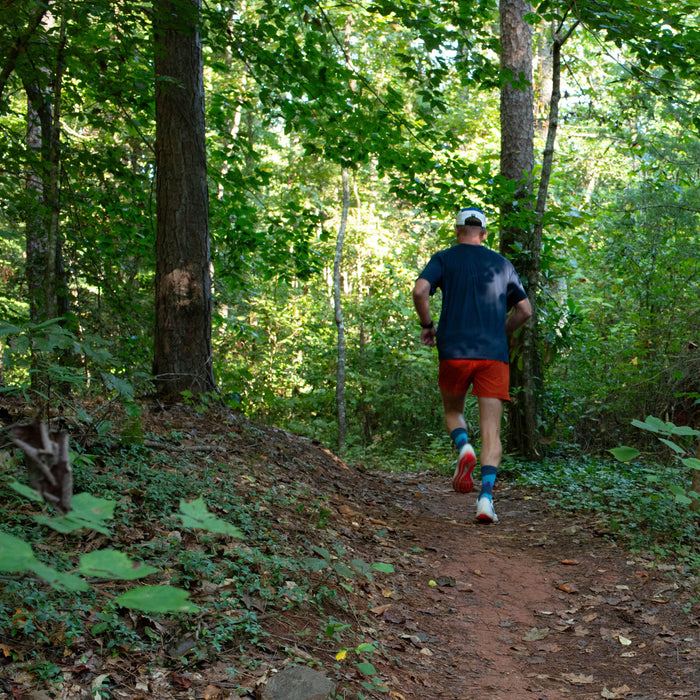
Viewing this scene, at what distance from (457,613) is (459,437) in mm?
1944

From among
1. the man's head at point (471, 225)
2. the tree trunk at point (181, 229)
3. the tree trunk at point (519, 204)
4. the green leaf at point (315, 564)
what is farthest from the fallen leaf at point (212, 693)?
the tree trunk at point (519, 204)

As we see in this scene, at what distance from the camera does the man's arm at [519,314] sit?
19.4ft

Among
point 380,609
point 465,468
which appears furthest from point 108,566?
point 465,468

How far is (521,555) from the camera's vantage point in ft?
16.3

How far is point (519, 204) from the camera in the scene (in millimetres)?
8016

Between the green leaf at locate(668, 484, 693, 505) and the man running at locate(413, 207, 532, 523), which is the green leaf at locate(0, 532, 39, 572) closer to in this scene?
the green leaf at locate(668, 484, 693, 505)

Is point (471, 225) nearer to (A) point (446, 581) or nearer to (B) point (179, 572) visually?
(A) point (446, 581)

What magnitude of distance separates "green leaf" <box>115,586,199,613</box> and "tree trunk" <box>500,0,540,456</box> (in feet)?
23.1

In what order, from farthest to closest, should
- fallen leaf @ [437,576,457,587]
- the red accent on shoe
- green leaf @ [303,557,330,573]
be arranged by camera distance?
the red accent on shoe → fallen leaf @ [437,576,457,587] → green leaf @ [303,557,330,573]

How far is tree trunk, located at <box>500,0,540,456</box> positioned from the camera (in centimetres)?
812

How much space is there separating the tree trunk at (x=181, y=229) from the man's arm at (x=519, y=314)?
9.92 ft

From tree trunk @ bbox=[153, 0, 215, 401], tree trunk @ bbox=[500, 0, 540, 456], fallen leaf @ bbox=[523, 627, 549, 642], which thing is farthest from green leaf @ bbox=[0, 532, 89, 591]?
tree trunk @ bbox=[500, 0, 540, 456]

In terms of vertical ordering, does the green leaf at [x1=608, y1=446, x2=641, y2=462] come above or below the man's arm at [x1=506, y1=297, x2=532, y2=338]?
below

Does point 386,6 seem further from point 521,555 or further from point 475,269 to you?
point 521,555
